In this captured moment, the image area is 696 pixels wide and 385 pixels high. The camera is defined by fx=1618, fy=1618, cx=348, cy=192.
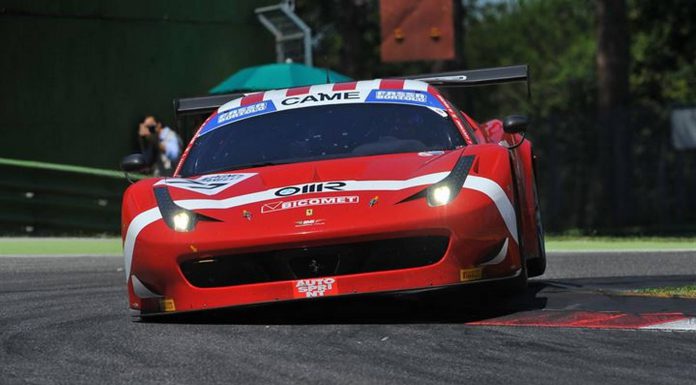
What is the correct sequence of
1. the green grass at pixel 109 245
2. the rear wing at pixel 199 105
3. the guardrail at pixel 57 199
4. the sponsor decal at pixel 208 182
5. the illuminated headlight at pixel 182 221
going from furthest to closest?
the guardrail at pixel 57 199, the green grass at pixel 109 245, the rear wing at pixel 199 105, the sponsor decal at pixel 208 182, the illuminated headlight at pixel 182 221

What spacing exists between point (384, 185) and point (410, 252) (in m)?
0.37

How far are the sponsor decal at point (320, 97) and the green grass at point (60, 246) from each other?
20.6 feet

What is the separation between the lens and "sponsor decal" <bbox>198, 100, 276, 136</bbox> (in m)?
9.20

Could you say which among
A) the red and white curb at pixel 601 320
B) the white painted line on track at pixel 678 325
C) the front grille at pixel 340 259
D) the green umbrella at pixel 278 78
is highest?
the green umbrella at pixel 278 78

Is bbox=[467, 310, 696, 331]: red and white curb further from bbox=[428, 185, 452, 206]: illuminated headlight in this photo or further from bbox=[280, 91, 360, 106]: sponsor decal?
bbox=[280, 91, 360, 106]: sponsor decal

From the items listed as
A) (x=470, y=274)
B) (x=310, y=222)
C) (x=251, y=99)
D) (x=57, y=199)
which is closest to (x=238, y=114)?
(x=251, y=99)

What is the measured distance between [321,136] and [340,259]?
60.5 inches

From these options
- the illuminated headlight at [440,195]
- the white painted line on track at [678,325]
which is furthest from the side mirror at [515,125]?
the white painted line on track at [678,325]

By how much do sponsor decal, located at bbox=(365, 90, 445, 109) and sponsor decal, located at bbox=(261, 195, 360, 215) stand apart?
1.67m

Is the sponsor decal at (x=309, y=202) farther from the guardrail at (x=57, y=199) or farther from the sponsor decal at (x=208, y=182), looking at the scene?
the guardrail at (x=57, y=199)

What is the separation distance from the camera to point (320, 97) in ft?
30.2

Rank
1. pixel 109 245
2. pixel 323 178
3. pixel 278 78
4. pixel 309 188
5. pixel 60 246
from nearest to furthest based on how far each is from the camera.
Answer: pixel 309 188
pixel 323 178
pixel 60 246
pixel 109 245
pixel 278 78

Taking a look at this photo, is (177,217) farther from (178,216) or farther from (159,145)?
(159,145)

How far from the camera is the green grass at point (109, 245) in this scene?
1546cm
